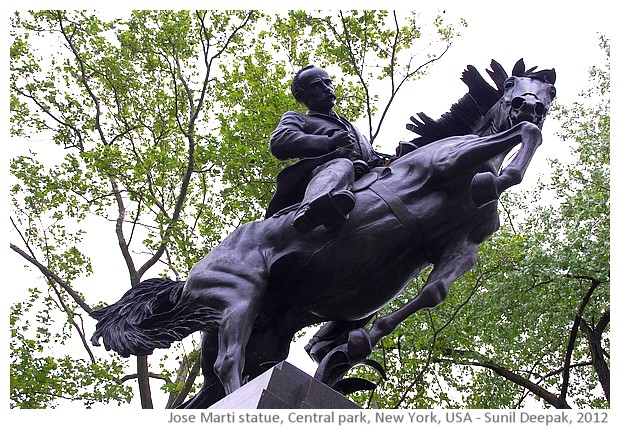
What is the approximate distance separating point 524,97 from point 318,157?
1405 mm

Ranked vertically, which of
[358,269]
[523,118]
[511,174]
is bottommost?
[358,269]

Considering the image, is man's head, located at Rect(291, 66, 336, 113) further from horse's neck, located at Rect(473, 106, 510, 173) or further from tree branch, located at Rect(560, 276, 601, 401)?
tree branch, located at Rect(560, 276, 601, 401)

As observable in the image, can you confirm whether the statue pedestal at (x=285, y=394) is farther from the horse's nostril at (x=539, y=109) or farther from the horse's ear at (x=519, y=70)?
the horse's ear at (x=519, y=70)

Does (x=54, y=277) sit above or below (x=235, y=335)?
above

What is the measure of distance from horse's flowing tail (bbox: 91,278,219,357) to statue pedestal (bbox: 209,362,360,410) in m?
0.80

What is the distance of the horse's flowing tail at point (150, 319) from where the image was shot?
505 centimetres

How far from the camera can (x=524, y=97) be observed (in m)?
4.94

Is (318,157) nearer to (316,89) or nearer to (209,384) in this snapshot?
(316,89)

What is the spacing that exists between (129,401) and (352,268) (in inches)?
379

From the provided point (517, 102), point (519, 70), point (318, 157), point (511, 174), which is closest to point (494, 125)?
point (517, 102)

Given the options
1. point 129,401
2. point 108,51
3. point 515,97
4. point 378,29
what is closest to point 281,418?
point 515,97

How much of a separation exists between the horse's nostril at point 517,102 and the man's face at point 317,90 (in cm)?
135

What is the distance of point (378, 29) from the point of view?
1556cm

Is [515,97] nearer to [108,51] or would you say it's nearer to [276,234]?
[276,234]
